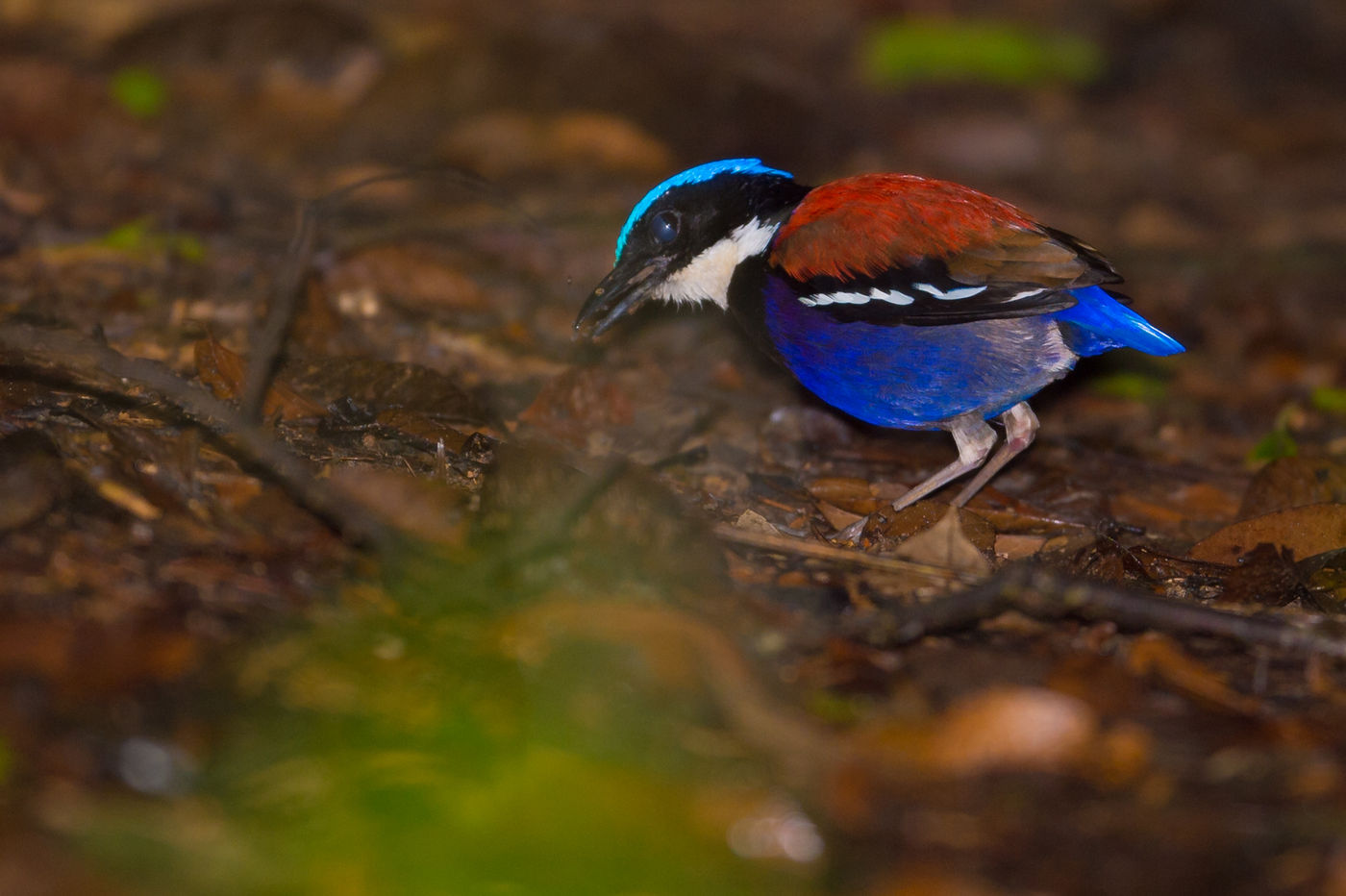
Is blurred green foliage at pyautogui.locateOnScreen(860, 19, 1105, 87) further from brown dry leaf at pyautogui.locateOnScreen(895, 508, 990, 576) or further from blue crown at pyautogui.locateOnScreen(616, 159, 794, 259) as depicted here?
brown dry leaf at pyautogui.locateOnScreen(895, 508, 990, 576)

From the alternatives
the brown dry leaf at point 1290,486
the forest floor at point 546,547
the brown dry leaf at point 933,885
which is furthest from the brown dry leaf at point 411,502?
the brown dry leaf at point 1290,486

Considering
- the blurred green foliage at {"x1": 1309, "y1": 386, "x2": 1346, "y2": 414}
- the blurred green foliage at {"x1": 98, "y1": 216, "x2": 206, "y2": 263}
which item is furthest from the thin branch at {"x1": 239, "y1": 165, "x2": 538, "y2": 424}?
the blurred green foliage at {"x1": 1309, "y1": 386, "x2": 1346, "y2": 414}

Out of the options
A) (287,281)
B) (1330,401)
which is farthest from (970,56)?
(287,281)

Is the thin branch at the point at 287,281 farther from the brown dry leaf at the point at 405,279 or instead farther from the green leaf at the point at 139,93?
the green leaf at the point at 139,93

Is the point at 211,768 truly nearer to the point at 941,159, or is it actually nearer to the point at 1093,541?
the point at 1093,541

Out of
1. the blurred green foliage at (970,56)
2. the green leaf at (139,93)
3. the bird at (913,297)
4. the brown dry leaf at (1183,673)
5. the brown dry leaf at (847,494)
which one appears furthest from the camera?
→ the blurred green foliage at (970,56)

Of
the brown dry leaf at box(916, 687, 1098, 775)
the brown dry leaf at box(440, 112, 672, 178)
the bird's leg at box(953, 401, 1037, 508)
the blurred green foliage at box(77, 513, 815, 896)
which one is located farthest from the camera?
the brown dry leaf at box(440, 112, 672, 178)

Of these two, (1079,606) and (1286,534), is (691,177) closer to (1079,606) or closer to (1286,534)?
(1079,606)

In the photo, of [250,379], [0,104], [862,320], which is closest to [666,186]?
[862,320]
